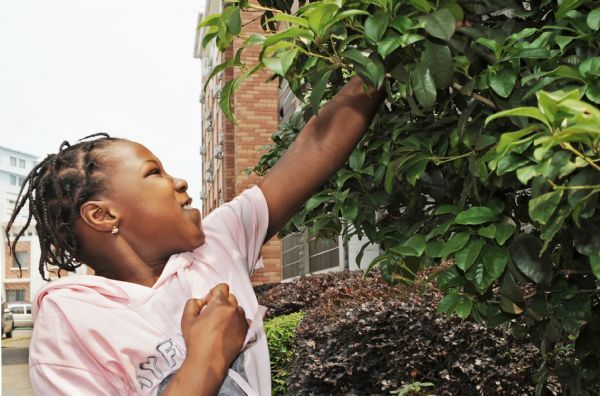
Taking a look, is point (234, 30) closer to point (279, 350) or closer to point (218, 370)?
point (218, 370)

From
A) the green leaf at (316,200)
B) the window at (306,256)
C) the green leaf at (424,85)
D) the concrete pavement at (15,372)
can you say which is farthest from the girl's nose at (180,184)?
the concrete pavement at (15,372)

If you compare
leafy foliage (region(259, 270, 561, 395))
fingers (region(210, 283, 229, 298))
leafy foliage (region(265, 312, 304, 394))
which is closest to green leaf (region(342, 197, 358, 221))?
fingers (region(210, 283, 229, 298))

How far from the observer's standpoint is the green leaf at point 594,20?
1.78m

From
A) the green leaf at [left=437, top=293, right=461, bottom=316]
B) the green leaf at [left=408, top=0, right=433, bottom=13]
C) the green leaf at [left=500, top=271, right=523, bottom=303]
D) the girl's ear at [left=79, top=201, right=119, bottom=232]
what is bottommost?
the green leaf at [left=437, top=293, right=461, bottom=316]

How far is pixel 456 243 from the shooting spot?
2.04m

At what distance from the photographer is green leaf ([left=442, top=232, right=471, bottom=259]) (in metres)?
2.03

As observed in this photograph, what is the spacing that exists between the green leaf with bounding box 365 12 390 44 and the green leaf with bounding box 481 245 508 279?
64 cm

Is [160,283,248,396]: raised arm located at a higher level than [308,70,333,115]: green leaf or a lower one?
lower

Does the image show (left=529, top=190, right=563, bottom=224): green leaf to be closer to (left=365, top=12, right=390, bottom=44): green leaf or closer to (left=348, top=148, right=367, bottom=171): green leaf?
(left=365, top=12, right=390, bottom=44): green leaf

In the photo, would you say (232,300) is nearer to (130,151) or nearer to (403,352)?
(130,151)

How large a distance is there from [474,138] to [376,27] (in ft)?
1.59

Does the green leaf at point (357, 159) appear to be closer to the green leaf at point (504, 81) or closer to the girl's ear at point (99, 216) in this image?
the green leaf at point (504, 81)

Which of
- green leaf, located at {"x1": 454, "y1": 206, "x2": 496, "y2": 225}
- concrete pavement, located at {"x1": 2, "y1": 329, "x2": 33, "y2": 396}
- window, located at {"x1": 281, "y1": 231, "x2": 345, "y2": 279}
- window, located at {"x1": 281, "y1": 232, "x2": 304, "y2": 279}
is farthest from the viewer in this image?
concrete pavement, located at {"x1": 2, "y1": 329, "x2": 33, "y2": 396}

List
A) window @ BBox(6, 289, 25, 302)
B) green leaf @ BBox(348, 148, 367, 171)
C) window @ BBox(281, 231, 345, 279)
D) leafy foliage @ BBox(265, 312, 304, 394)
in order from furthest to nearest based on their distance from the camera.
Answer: window @ BBox(6, 289, 25, 302), window @ BBox(281, 231, 345, 279), leafy foliage @ BBox(265, 312, 304, 394), green leaf @ BBox(348, 148, 367, 171)
